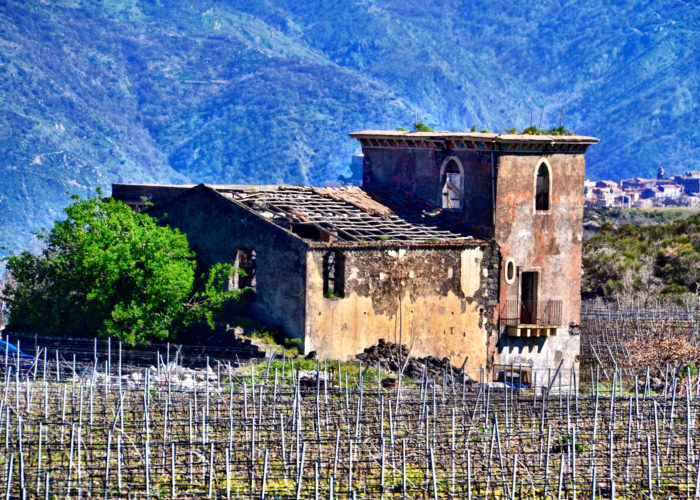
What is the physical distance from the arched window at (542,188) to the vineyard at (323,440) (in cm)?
731

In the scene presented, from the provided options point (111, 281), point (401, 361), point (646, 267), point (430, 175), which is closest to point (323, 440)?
point (401, 361)

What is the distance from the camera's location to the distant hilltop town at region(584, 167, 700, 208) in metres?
113

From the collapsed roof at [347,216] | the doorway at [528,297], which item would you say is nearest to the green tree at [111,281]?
the collapsed roof at [347,216]

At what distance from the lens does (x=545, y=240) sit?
34656 mm

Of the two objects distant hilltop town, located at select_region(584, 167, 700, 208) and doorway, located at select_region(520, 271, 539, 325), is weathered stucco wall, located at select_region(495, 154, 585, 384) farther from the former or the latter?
distant hilltop town, located at select_region(584, 167, 700, 208)

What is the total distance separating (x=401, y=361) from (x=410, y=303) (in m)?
1.43

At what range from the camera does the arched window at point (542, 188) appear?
113ft

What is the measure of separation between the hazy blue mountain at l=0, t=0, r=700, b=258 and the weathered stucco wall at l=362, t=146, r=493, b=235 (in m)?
71.5

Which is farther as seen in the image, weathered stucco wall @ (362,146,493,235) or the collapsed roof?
weathered stucco wall @ (362,146,493,235)

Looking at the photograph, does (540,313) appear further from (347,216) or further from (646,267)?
(646,267)

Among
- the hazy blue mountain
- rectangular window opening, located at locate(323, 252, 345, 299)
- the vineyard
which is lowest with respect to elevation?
the vineyard

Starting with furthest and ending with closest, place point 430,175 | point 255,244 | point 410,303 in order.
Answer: point 430,175 → point 410,303 → point 255,244

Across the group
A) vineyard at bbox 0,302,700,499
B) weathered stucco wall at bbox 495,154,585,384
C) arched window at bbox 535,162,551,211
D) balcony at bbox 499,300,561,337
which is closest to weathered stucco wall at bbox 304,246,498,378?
balcony at bbox 499,300,561,337

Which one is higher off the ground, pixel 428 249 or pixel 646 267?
pixel 646 267
